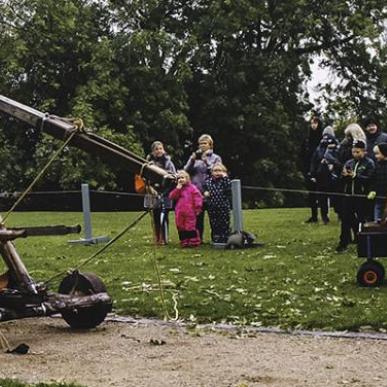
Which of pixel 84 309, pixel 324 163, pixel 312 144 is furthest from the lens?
pixel 312 144

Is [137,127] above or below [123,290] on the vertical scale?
above

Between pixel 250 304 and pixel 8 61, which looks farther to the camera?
pixel 8 61

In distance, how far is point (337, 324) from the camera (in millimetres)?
7109

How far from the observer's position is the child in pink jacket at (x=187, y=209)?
13.0m

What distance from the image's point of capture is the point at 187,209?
42.6ft

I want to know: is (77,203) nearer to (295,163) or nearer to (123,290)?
(295,163)

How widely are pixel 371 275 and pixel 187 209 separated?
455cm

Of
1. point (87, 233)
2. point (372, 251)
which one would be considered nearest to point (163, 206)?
point (87, 233)

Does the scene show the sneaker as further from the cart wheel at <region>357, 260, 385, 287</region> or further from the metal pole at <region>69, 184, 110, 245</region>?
the metal pole at <region>69, 184, 110, 245</region>

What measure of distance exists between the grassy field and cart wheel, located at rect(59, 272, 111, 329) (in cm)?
67

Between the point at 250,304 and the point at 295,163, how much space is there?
25.0m

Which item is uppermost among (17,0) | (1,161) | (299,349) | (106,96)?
(17,0)

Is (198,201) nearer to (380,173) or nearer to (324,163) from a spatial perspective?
(324,163)

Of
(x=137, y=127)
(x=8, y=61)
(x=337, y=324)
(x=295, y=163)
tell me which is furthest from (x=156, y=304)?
(x=295, y=163)
